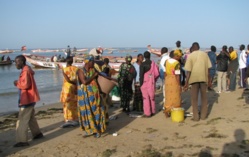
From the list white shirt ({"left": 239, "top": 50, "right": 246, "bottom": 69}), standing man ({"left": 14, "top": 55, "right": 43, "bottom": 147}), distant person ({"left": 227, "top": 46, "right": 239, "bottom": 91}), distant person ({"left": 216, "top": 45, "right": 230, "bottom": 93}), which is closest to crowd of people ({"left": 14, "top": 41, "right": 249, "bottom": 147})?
standing man ({"left": 14, "top": 55, "right": 43, "bottom": 147})

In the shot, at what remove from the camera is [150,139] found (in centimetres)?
563

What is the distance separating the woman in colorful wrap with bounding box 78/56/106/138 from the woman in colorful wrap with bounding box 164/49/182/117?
6.86ft

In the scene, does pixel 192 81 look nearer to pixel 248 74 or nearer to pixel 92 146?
pixel 248 74

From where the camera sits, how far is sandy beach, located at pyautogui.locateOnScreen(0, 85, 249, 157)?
4832mm

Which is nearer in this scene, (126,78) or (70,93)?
(70,93)

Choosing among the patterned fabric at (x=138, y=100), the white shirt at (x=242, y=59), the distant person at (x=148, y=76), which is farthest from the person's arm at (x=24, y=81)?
the white shirt at (x=242, y=59)

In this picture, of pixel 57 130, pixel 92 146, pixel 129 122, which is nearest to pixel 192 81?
pixel 129 122

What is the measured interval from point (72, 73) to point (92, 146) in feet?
6.57

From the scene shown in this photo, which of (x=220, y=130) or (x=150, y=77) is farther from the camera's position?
(x=150, y=77)

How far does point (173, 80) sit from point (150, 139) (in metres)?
1.91

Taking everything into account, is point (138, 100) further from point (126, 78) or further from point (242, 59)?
point (242, 59)

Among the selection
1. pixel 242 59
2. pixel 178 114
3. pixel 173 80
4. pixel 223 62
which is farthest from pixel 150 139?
pixel 242 59

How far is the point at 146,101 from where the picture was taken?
7355 mm

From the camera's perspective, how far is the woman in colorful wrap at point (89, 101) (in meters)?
5.49
